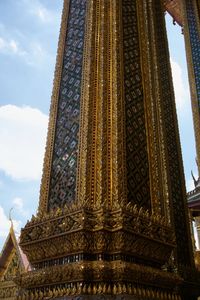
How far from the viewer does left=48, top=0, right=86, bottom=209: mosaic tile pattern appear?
12.7 feet

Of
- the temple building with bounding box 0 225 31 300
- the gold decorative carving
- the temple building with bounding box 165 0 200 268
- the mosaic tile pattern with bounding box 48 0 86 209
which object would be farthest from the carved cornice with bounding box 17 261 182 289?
the temple building with bounding box 165 0 200 268

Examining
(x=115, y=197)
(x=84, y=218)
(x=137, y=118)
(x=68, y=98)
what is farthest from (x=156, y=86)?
(x=84, y=218)

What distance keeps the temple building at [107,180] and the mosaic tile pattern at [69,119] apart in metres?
0.01

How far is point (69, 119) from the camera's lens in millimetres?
4320

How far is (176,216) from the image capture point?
16.5 feet

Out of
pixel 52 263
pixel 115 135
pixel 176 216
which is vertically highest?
pixel 115 135

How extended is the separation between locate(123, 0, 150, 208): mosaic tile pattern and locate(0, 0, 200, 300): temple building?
1cm

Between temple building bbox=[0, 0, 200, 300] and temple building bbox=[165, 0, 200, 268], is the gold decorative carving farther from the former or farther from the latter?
temple building bbox=[165, 0, 200, 268]

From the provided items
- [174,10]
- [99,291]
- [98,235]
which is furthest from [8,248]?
[174,10]

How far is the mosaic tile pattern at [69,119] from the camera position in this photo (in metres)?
3.87

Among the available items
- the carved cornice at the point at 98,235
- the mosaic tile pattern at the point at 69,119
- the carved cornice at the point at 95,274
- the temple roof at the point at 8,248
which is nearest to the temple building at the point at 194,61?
the temple roof at the point at 8,248

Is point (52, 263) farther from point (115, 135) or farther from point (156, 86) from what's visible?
point (156, 86)

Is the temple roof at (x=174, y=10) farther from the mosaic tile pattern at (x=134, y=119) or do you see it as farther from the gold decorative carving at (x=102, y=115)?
the gold decorative carving at (x=102, y=115)

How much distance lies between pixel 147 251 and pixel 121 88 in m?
1.88
